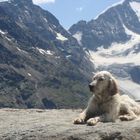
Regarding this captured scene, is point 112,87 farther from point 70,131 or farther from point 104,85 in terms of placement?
point 70,131

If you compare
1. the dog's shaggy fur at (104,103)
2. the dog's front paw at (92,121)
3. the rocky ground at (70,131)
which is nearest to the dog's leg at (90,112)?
the dog's shaggy fur at (104,103)

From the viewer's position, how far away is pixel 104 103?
19.1 metres

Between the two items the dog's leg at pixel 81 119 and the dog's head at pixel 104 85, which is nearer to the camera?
the dog's head at pixel 104 85

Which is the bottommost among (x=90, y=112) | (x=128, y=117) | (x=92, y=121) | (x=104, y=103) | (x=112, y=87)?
(x=92, y=121)

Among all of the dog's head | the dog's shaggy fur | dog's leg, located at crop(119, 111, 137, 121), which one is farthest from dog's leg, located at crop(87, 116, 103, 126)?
the dog's head

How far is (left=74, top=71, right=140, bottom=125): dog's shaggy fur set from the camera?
18.8m

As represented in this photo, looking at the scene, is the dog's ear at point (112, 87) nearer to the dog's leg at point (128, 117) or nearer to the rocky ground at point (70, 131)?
the dog's leg at point (128, 117)

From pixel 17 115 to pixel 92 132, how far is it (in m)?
8.47

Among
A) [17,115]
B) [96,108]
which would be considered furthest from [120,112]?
[17,115]

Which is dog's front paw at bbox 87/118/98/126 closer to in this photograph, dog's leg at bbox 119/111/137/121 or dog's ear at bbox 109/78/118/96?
dog's leg at bbox 119/111/137/121

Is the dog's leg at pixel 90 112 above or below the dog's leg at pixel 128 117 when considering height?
A: above

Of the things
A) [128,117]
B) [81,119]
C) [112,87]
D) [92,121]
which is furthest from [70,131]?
[128,117]

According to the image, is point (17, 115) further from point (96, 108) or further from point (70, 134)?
point (70, 134)

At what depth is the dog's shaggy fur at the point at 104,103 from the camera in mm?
18781
